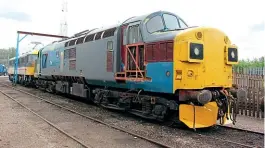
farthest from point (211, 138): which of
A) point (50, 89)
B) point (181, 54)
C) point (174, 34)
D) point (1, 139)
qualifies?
point (50, 89)

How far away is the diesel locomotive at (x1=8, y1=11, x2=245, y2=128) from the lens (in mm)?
7797

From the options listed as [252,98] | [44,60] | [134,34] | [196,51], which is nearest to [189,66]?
[196,51]

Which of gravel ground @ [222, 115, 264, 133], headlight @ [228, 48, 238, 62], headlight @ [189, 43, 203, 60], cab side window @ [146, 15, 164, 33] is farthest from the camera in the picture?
cab side window @ [146, 15, 164, 33]

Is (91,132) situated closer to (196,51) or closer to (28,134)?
(28,134)

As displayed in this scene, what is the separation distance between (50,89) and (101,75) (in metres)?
9.43

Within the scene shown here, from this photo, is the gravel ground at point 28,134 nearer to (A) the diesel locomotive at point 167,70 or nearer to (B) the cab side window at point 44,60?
(A) the diesel locomotive at point 167,70

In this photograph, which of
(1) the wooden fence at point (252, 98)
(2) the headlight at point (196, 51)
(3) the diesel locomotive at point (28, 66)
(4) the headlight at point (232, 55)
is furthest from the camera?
(3) the diesel locomotive at point (28, 66)

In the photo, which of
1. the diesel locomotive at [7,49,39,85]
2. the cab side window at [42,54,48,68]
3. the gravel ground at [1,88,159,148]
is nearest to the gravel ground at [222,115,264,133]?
the gravel ground at [1,88,159,148]

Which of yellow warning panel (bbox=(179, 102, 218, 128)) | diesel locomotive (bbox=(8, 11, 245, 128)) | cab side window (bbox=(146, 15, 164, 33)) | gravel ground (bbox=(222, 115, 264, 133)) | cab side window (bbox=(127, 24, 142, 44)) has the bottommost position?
gravel ground (bbox=(222, 115, 264, 133))

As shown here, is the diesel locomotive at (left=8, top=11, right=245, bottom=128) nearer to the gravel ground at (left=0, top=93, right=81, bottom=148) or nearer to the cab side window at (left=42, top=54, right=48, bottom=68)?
the gravel ground at (left=0, top=93, right=81, bottom=148)

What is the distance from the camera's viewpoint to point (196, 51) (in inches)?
306

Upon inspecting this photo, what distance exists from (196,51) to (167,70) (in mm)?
940

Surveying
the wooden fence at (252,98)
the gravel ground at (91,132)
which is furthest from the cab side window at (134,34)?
the wooden fence at (252,98)

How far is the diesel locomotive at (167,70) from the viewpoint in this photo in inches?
307
